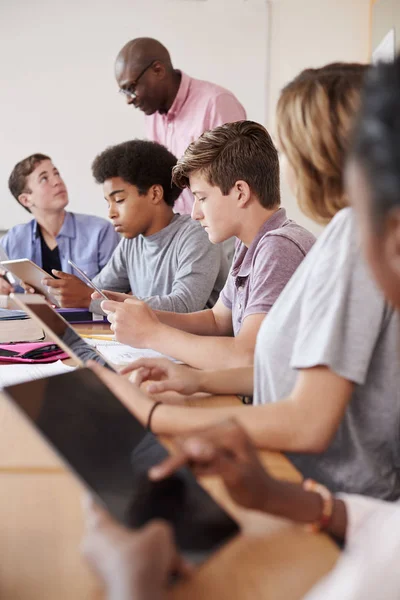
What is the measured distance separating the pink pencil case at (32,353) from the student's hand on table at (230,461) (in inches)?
33.3

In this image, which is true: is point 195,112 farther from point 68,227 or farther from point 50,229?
point 50,229

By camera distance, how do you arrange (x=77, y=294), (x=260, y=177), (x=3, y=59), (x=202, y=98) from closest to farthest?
(x=260, y=177), (x=77, y=294), (x=202, y=98), (x=3, y=59)

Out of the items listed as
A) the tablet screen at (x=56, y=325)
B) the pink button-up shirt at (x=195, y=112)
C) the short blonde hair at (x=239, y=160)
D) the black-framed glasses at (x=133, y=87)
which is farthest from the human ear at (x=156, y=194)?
the tablet screen at (x=56, y=325)

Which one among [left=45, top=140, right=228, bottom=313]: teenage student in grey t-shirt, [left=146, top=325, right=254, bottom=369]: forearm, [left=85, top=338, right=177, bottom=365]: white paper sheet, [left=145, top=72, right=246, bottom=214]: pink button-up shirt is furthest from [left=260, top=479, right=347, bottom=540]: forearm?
[left=145, top=72, right=246, bottom=214]: pink button-up shirt

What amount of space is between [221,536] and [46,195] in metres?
2.84

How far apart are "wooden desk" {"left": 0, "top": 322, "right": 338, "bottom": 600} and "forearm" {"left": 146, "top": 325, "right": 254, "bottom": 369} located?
1.86 ft

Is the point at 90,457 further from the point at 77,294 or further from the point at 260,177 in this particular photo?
the point at 77,294

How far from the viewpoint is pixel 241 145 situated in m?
1.56

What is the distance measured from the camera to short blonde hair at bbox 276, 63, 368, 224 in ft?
2.83

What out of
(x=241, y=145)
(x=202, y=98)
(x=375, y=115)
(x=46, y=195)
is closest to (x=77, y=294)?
(x=241, y=145)

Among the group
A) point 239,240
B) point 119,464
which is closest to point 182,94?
point 239,240

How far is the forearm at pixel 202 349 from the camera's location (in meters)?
1.31

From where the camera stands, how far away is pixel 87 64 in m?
3.94

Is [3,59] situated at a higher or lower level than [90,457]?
higher
